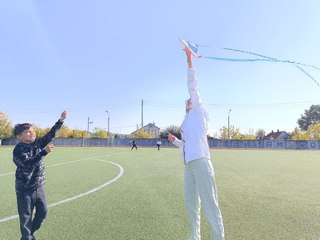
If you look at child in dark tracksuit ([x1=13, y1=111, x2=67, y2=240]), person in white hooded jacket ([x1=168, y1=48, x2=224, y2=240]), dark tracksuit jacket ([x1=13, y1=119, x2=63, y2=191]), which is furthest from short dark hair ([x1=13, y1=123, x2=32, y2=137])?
person in white hooded jacket ([x1=168, y1=48, x2=224, y2=240])

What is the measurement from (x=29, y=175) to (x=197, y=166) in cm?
232

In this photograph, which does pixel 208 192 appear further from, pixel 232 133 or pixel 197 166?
pixel 232 133

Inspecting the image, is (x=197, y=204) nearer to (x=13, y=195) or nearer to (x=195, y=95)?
(x=195, y=95)

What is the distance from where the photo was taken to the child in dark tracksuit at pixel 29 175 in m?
4.13

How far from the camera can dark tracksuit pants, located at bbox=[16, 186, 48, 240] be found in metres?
4.11

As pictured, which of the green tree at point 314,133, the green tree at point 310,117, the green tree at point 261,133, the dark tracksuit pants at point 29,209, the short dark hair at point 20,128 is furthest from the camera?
the green tree at point 261,133

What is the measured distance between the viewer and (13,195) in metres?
7.72

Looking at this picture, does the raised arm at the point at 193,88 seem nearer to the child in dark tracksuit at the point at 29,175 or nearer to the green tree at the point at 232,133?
the child in dark tracksuit at the point at 29,175

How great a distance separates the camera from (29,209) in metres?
4.17

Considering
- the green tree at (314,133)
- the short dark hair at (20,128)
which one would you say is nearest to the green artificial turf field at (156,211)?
the short dark hair at (20,128)

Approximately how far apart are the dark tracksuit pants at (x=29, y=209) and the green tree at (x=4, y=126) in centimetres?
7691

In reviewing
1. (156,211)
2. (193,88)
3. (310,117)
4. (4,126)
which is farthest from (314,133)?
(193,88)

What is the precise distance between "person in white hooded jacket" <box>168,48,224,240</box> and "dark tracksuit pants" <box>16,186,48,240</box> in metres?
2.11

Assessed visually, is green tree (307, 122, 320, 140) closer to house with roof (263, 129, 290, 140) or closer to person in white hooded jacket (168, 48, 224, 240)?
house with roof (263, 129, 290, 140)
